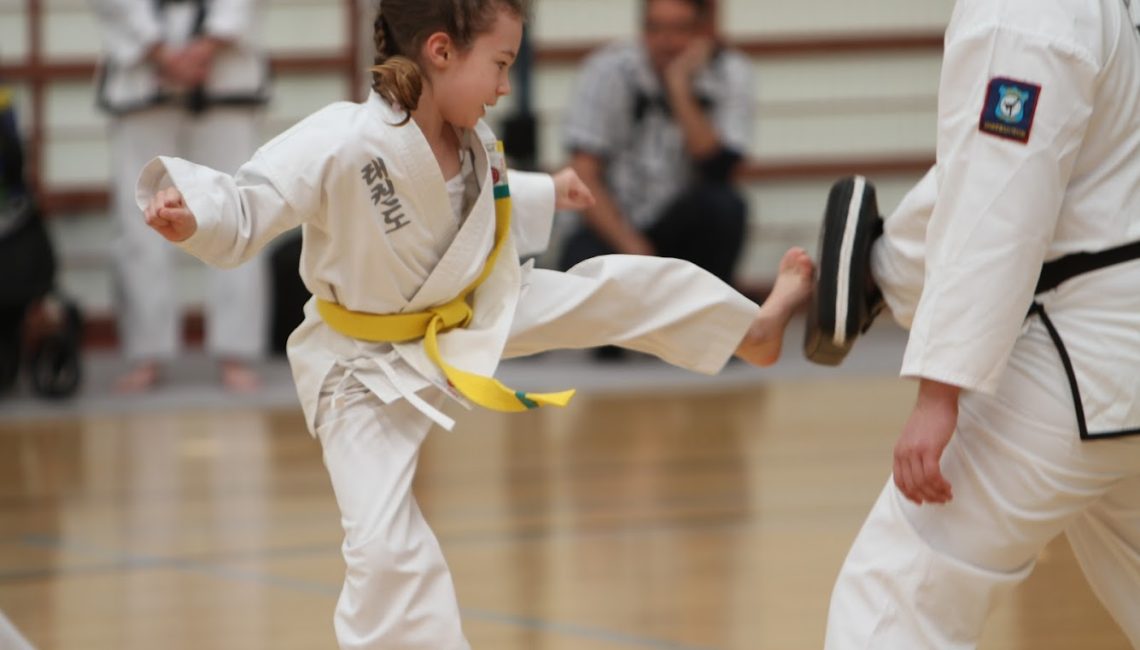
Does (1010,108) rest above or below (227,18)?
above

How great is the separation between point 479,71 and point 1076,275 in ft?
2.86

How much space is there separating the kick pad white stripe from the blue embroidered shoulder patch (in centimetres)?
42

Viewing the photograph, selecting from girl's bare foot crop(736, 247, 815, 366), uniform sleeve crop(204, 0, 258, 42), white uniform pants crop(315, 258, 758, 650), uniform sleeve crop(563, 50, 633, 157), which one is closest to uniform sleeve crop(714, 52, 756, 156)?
uniform sleeve crop(563, 50, 633, 157)

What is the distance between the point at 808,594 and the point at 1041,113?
5.59 ft

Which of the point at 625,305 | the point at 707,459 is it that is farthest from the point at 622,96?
the point at 625,305

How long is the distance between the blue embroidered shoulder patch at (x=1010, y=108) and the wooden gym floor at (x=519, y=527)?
135 centimetres

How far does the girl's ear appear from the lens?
242cm

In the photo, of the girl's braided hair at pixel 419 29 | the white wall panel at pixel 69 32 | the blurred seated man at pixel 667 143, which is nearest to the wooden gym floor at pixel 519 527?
the blurred seated man at pixel 667 143

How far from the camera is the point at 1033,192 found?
1942mm

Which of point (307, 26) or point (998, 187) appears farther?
point (307, 26)

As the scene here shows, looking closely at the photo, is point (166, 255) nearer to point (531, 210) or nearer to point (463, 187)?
point (531, 210)

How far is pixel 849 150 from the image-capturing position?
9.02m

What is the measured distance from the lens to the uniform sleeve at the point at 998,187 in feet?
6.36

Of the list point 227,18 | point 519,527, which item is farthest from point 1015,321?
point 227,18
